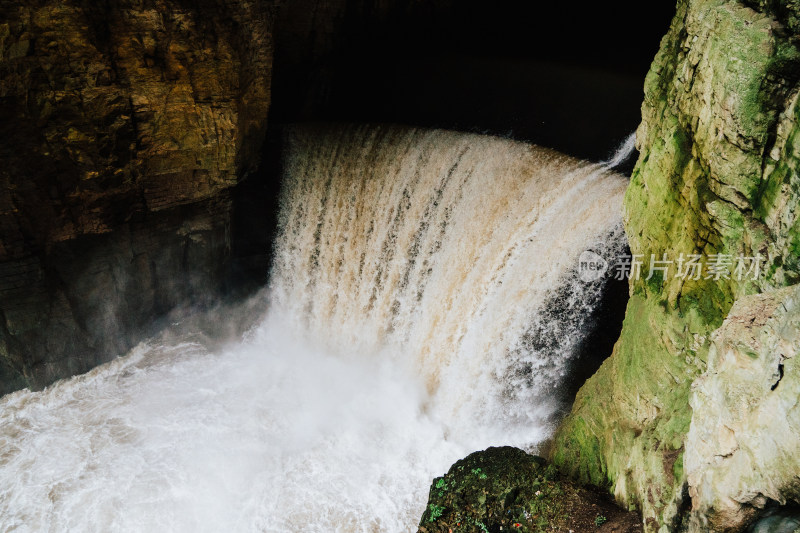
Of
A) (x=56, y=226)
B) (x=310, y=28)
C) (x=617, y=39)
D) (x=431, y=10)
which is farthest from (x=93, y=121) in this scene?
(x=617, y=39)

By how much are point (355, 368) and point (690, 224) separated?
6036mm

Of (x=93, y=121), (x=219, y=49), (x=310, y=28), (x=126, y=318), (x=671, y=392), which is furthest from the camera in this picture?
(x=310, y=28)

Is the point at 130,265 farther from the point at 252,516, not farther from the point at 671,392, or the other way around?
the point at 671,392

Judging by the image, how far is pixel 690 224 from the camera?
4680mm

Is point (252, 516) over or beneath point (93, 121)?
beneath

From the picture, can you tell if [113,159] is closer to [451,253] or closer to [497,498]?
[451,253]

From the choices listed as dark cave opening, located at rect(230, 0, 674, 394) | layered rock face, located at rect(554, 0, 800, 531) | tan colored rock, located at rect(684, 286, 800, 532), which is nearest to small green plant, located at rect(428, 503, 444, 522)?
layered rock face, located at rect(554, 0, 800, 531)

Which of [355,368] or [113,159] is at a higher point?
[113,159]

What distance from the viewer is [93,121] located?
779 cm

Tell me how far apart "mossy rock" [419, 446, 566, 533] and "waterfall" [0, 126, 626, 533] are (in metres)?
1.04

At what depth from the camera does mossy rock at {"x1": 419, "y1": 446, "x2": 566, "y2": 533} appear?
18.5 ft

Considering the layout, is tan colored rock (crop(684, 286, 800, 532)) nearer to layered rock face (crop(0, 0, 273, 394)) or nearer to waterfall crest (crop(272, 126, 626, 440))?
waterfall crest (crop(272, 126, 626, 440))

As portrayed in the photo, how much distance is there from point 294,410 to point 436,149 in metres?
4.65

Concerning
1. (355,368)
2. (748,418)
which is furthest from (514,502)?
(355,368)
